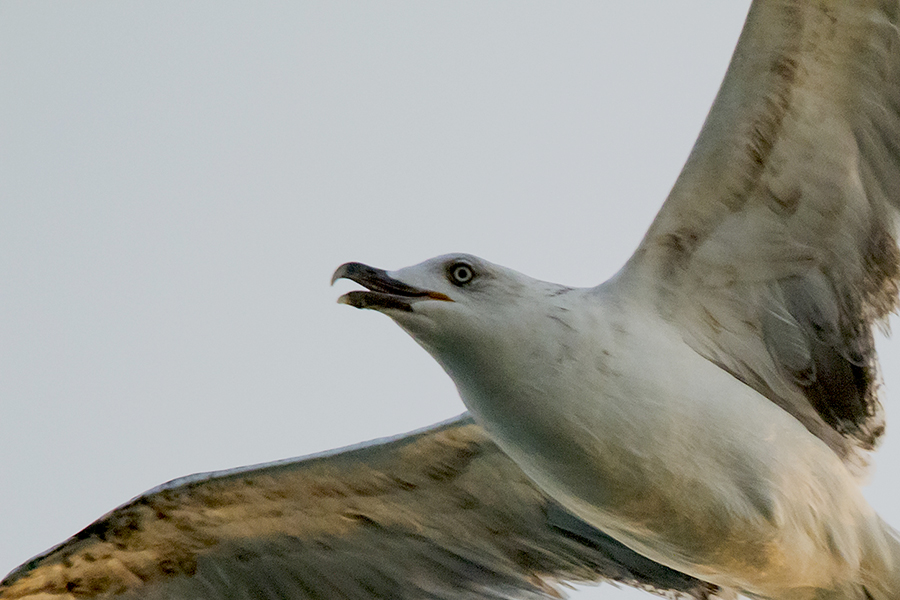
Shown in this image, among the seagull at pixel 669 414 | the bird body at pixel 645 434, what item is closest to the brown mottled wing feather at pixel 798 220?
the seagull at pixel 669 414

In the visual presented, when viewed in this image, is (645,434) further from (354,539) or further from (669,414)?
(354,539)

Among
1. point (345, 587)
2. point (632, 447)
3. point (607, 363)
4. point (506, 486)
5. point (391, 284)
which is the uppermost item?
point (391, 284)

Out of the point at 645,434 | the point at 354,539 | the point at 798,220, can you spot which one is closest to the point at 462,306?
the point at 645,434

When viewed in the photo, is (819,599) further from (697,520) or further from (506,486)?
(506,486)

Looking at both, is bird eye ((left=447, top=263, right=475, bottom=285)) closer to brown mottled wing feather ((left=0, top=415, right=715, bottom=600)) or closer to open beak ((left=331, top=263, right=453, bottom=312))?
open beak ((left=331, top=263, right=453, bottom=312))

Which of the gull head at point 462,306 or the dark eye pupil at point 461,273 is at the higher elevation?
the dark eye pupil at point 461,273

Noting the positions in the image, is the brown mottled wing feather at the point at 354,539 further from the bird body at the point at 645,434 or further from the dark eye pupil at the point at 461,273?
the dark eye pupil at the point at 461,273

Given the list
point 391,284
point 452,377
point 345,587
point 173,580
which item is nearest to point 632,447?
point 452,377
